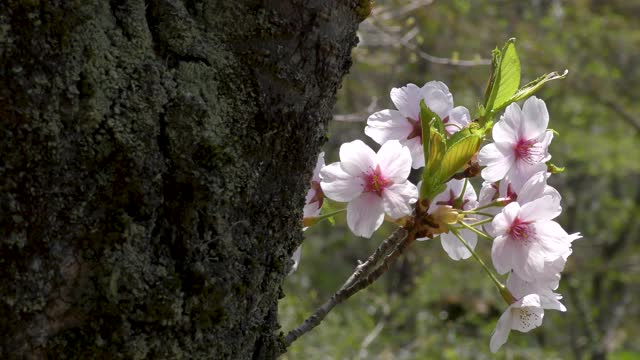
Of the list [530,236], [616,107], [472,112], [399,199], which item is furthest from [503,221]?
[616,107]

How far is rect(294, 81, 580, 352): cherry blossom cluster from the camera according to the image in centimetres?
114

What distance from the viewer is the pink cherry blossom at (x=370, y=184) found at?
1.14 meters

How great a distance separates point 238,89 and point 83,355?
1.14ft

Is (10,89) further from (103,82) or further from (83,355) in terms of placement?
(83,355)

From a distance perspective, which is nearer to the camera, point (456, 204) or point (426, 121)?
point (426, 121)

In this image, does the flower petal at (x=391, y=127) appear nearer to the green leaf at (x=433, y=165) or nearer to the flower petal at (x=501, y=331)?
the green leaf at (x=433, y=165)

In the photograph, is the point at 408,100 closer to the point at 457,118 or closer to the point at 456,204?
the point at 457,118

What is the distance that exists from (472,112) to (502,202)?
4085mm

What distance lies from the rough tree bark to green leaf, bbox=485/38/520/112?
0.22 m

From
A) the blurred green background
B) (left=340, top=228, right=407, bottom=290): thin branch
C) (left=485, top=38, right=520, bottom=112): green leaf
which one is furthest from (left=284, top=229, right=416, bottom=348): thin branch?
the blurred green background

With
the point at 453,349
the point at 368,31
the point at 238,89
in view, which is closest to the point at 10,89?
the point at 238,89

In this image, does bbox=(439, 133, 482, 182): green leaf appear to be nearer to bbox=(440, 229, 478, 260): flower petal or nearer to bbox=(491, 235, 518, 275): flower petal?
bbox=(491, 235, 518, 275): flower petal

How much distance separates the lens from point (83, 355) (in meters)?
0.88

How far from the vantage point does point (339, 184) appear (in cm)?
118
